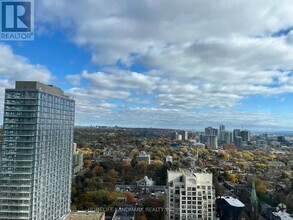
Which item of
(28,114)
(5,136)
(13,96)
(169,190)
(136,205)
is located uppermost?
(13,96)

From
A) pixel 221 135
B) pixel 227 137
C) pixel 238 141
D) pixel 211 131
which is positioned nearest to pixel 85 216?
pixel 238 141

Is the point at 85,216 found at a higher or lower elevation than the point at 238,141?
lower

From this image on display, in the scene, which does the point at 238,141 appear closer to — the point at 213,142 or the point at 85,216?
the point at 213,142

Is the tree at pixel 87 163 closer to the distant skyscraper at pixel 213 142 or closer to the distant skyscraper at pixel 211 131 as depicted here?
the distant skyscraper at pixel 213 142

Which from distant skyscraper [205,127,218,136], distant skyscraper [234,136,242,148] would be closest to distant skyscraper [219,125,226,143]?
distant skyscraper [205,127,218,136]

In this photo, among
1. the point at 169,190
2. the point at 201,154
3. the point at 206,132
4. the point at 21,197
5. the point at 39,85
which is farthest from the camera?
the point at 206,132

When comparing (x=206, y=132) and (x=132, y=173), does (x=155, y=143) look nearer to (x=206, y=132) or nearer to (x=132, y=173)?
(x=206, y=132)

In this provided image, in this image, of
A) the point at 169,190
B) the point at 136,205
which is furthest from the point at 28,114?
the point at 136,205

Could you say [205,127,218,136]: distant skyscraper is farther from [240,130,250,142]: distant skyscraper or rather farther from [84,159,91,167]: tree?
[84,159,91,167]: tree

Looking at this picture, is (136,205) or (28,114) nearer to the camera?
(28,114)
